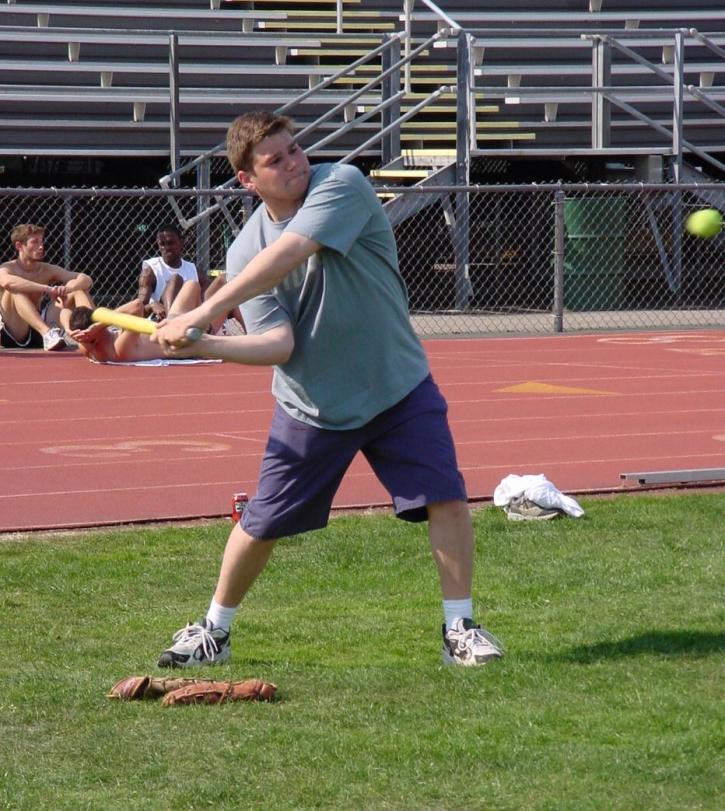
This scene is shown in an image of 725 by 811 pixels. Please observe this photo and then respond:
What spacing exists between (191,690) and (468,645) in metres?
0.99

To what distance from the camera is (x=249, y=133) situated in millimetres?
5270

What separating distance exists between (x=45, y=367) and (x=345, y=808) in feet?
40.1

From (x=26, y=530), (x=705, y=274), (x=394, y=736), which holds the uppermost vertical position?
(x=394, y=736)

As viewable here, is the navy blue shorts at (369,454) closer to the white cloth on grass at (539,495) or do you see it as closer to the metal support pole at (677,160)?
the white cloth on grass at (539,495)

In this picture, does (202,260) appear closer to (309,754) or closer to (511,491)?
(511,491)

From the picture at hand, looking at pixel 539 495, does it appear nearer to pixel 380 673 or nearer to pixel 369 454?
pixel 369 454

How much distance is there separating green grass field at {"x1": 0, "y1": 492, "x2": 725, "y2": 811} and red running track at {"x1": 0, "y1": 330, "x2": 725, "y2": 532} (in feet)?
3.69

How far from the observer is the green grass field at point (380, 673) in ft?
14.1

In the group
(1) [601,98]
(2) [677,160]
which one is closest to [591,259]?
(2) [677,160]

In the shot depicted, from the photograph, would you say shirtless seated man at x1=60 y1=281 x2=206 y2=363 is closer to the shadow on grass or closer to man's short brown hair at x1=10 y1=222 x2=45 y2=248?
the shadow on grass

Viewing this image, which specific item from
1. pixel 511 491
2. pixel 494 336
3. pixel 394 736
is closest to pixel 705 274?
pixel 494 336

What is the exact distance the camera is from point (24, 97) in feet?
76.8

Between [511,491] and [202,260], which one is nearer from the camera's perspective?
[511,491]

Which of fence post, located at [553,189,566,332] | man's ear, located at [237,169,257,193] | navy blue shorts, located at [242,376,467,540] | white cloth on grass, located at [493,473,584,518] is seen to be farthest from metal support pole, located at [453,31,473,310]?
man's ear, located at [237,169,257,193]
